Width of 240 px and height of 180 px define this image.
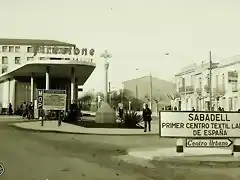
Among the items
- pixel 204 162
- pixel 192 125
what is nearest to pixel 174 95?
pixel 192 125

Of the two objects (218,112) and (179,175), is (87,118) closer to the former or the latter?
(218,112)

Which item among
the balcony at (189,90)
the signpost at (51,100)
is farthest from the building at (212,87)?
the signpost at (51,100)

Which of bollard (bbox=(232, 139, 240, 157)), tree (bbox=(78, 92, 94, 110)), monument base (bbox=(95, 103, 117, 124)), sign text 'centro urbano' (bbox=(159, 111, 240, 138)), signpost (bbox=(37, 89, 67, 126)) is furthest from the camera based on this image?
monument base (bbox=(95, 103, 117, 124))

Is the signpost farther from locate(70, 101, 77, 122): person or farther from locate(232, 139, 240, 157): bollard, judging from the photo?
locate(232, 139, 240, 157): bollard

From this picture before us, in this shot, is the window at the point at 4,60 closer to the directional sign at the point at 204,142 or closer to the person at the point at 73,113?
the directional sign at the point at 204,142

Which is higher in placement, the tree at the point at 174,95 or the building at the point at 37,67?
the building at the point at 37,67

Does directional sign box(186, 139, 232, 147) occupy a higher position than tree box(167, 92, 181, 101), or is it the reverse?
tree box(167, 92, 181, 101)

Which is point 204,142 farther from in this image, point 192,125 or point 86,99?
point 86,99

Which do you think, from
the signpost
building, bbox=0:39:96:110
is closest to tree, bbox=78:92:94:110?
building, bbox=0:39:96:110
